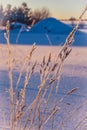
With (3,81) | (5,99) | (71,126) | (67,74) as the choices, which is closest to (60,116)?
(71,126)

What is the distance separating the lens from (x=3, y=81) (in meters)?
6.11

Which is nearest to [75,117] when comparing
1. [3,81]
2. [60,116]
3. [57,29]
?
[60,116]

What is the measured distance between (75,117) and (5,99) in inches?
40.0

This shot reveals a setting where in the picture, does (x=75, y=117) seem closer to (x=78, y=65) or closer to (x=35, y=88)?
(x=35, y=88)

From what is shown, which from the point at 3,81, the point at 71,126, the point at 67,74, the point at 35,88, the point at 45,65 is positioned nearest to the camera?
the point at 45,65

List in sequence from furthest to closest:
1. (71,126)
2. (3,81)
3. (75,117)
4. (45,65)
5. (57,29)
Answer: (57,29)
(3,81)
(75,117)
(71,126)
(45,65)

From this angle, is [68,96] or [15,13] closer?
[68,96]

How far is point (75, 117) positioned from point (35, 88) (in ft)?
5.66

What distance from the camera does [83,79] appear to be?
6.41m

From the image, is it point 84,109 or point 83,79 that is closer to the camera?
point 84,109

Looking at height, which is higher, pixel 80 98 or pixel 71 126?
pixel 71 126

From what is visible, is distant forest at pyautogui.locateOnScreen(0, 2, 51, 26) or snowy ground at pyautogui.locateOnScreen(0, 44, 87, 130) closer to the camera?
distant forest at pyautogui.locateOnScreen(0, 2, 51, 26)

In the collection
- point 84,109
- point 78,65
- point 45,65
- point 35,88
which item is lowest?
point 78,65

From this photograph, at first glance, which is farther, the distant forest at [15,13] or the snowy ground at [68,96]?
the snowy ground at [68,96]
